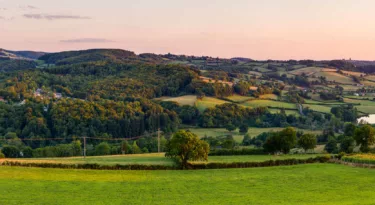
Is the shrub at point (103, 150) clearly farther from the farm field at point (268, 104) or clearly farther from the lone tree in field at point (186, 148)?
the farm field at point (268, 104)

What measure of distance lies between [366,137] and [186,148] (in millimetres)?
30332

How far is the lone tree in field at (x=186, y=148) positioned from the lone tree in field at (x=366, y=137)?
2660 centimetres

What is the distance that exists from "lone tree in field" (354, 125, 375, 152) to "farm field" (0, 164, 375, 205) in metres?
13.4

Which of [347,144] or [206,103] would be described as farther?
[206,103]

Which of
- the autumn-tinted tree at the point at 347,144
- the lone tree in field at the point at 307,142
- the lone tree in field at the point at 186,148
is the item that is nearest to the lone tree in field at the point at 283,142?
the lone tree in field at the point at 307,142

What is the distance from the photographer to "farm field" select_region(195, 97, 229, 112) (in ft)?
401

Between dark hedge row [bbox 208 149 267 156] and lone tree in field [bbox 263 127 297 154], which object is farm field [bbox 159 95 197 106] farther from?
lone tree in field [bbox 263 127 297 154]

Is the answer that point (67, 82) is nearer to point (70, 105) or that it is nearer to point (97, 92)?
point (97, 92)

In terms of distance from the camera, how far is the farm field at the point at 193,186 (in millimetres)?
37344

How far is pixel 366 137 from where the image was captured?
66562 mm

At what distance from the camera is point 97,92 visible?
460 feet

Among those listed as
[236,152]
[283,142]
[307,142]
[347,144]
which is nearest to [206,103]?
[236,152]

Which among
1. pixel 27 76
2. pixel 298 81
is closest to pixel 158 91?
Answer: pixel 27 76

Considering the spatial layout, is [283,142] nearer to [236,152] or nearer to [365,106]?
[236,152]
